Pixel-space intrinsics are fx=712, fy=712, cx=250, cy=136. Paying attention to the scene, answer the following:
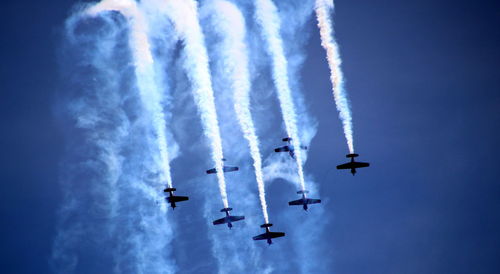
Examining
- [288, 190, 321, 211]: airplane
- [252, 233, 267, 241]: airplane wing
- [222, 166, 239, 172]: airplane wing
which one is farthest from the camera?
[222, 166, 239, 172]: airplane wing

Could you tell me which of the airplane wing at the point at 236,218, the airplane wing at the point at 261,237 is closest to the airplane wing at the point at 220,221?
the airplane wing at the point at 236,218

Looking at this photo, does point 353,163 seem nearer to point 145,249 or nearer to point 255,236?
point 255,236

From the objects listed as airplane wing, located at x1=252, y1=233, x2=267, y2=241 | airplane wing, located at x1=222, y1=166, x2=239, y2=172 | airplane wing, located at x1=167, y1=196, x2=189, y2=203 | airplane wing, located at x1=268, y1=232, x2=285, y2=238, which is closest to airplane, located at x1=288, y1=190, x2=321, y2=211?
airplane wing, located at x1=268, y1=232, x2=285, y2=238

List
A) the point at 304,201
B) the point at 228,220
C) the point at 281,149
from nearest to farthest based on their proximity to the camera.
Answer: the point at 281,149 < the point at 304,201 < the point at 228,220

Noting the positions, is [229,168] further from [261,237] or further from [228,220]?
[261,237]

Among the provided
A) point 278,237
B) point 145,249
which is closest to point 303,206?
point 278,237

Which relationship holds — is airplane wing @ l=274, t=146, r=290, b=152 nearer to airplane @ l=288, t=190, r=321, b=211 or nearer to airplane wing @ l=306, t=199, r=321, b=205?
airplane @ l=288, t=190, r=321, b=211

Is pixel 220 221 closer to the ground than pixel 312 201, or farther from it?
closer to the ground

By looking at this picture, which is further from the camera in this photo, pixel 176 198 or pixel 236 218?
pixel 236 218

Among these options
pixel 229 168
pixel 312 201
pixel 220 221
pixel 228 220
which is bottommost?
pixel 228 220

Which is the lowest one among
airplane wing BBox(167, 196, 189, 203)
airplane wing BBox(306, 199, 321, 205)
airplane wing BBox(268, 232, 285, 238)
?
airplane wing BBox(268, 232, 285, 238)

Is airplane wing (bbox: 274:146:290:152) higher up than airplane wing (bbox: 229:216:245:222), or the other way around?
airplane wing (bbox: 274:146:290:152)

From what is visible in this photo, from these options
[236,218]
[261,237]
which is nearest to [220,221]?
[236,218]

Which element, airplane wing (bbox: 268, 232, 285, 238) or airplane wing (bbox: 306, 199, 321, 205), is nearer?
airplane wing (bbox: 268, 232, 285, 238)
